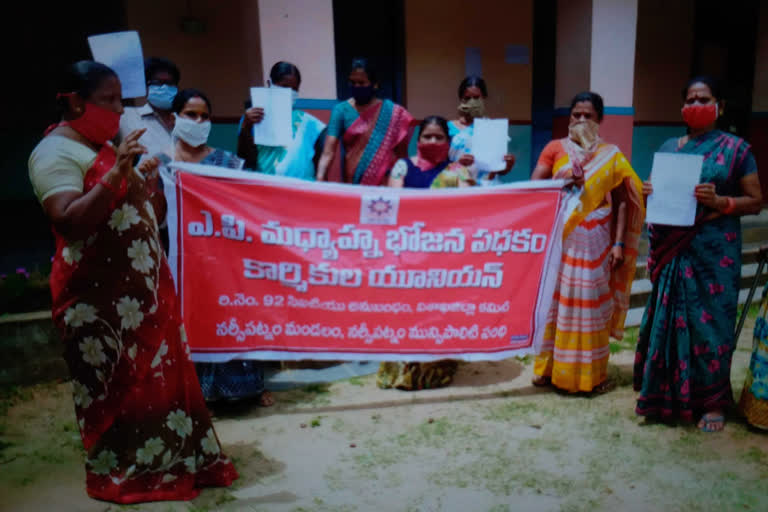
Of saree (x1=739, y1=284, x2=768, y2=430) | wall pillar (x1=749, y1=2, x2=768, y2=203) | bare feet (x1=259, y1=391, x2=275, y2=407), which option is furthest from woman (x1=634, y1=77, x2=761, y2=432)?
wall pillar (x1=749, y1=2, x2=768, y2=203)

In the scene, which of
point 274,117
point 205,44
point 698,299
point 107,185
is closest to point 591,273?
point 698,299

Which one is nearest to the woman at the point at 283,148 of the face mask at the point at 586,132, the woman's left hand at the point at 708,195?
the face mask at the point at 586,132

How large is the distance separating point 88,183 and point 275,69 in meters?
1.85

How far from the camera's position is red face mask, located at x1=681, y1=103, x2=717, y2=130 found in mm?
3150

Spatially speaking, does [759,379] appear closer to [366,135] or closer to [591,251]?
[591,251]

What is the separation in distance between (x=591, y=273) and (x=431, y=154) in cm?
130

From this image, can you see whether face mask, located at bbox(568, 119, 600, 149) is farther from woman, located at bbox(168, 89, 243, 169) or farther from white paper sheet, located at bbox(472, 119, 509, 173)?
woman, located at bbox(168, 89, 243, 169)

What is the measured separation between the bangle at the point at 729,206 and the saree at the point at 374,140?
1992 millimetres

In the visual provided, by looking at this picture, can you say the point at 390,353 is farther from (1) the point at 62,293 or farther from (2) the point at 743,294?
(2) the point at 743,294

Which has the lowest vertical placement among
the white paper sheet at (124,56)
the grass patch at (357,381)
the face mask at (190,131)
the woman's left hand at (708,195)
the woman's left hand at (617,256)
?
the grass patch at (357,381)

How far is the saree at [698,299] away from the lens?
10.4ft

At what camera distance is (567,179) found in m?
3.50

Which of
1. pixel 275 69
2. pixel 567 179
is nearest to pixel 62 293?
pixel 275 69

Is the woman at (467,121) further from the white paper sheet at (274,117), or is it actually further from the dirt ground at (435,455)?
the dirt ground at (435,455)
